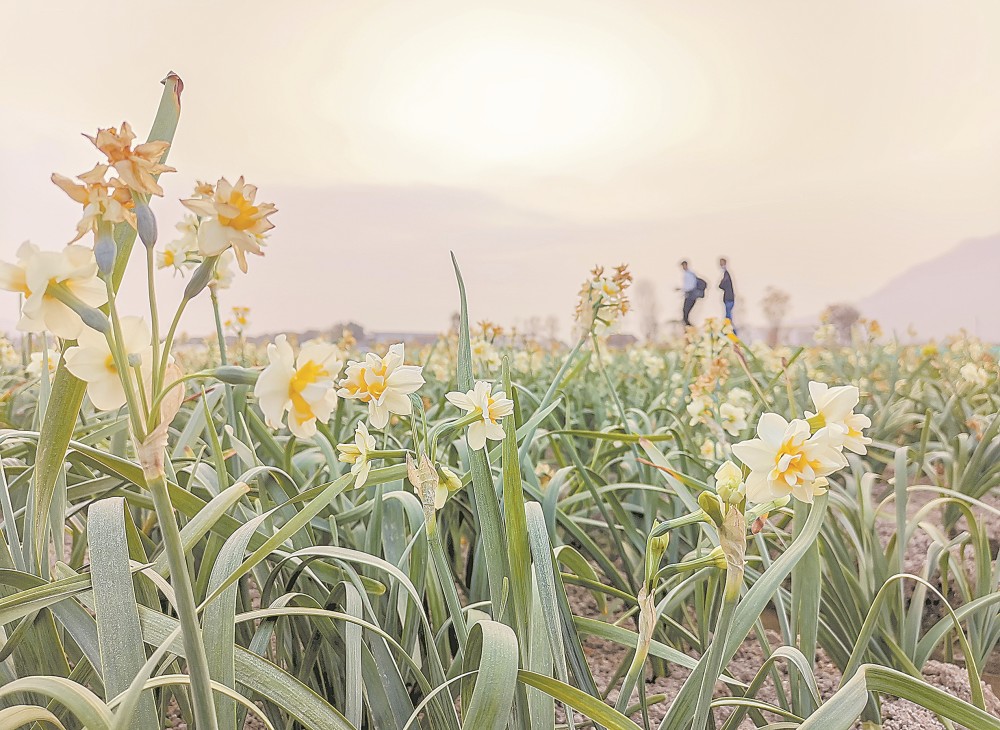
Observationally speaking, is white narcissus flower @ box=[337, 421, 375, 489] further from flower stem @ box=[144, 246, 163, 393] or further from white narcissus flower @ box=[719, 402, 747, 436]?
white narcissus flower @ box=[719, 402, 747, 436]

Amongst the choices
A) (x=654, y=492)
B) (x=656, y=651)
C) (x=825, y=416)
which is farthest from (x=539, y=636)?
(x=654, y=492)

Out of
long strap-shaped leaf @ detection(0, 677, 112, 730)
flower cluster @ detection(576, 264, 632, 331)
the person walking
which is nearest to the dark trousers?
the person walking

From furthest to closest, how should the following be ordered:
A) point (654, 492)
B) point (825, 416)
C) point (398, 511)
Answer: point (654, 492) < point (398, 511) < point (825, 416)

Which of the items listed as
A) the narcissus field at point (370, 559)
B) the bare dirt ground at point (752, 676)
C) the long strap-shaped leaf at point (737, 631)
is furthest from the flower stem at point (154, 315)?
the bare dirt ground at point (752, 676)

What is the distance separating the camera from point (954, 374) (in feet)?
7.09

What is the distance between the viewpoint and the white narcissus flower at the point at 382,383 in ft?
1.45

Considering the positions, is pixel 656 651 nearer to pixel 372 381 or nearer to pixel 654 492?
pixel 372 381

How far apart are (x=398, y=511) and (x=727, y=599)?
0.51 meters

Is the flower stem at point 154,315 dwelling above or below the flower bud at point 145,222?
below

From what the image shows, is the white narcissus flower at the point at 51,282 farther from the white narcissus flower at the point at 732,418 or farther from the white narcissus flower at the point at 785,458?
the white narcissus flower at the point at 732,418

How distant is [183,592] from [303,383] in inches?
3.8

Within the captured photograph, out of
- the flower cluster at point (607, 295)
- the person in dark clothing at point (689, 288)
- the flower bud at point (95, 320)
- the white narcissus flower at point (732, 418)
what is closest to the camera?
the flower bud at point (95, 320)

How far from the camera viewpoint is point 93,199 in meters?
0.28

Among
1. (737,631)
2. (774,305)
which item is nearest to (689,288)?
(774,305)
